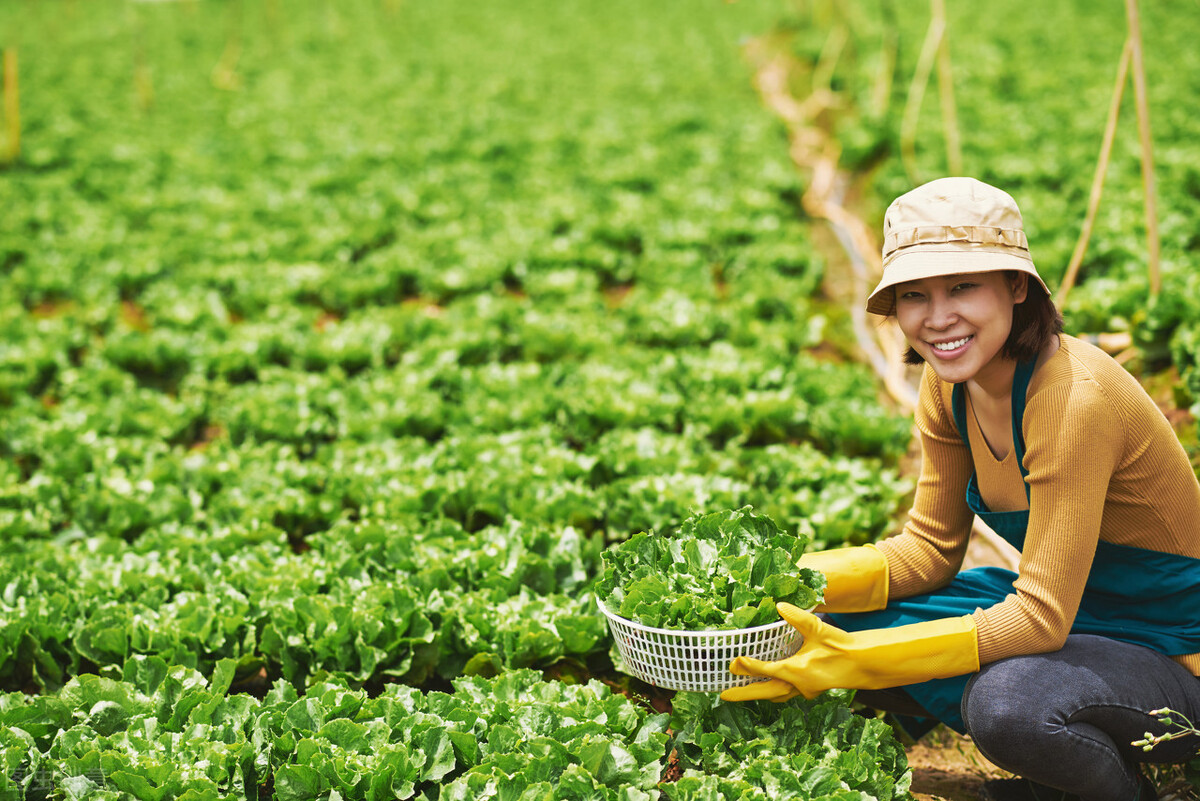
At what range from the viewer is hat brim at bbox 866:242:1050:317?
8.24 ft

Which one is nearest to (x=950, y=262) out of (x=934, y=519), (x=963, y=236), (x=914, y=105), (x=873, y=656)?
(x=963, y=236)

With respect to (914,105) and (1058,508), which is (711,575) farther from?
(914,105)

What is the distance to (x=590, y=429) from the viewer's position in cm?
572

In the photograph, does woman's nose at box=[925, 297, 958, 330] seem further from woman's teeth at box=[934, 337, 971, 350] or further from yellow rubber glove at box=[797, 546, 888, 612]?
yellow rubber glove at box=[797, 546, 888, 612]

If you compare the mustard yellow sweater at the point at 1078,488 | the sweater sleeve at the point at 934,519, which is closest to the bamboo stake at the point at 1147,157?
the sweater sleeve at the point at 934,519

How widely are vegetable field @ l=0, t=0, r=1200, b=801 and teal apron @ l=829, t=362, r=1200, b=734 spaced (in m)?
0.27

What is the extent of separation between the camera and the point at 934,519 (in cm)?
315

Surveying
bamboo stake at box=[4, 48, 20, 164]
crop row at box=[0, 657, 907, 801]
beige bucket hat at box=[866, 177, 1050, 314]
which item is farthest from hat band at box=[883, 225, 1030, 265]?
bamboo stake at box=[4, 48, 20, 164]

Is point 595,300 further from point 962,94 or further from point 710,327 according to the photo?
point 962,94

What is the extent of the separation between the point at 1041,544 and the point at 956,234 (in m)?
0.86

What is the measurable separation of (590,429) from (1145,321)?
3.11 metres

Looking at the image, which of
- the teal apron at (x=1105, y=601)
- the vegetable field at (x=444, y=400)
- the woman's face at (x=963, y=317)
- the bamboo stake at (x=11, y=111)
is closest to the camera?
the woman's face at (x=963, y=317)

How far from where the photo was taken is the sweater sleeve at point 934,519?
308cm

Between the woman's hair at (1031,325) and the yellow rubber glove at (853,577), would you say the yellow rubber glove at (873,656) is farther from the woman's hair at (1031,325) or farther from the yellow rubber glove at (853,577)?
the woman's hair at (1031,325)
